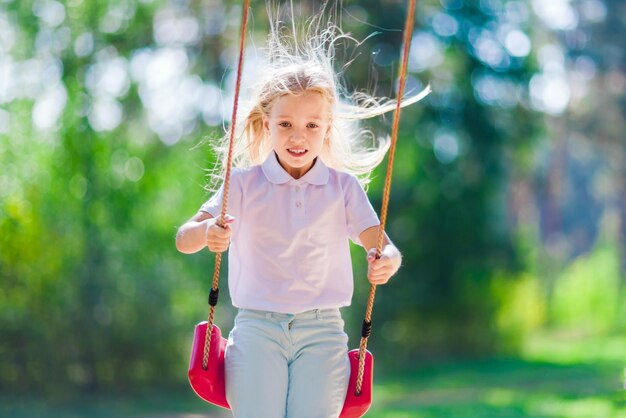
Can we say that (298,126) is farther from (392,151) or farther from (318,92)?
(392,151)

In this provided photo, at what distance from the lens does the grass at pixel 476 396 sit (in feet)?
29.0

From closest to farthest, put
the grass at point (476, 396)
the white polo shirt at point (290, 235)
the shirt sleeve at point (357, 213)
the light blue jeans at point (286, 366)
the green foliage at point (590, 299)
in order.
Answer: the light blue jeans at point (286, 366) → the white polo shirt at point (290, 235) → the shirt sleeve at point (357, 213) → the grass at point (476, 396) → the green foliage at point (590, 299)

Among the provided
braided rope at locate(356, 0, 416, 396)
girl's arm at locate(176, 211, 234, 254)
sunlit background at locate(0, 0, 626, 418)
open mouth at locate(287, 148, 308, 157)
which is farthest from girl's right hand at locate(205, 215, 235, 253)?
sunlit background at locate(0, 0, 626, 418)

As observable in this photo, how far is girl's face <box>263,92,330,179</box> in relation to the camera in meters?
2.95

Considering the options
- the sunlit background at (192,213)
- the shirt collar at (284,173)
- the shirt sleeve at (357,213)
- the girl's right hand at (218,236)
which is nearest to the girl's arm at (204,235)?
the girl's right hand at (218,236)

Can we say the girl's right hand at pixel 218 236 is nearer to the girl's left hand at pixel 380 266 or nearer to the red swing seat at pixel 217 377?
the red swing seat at pixel 217 377

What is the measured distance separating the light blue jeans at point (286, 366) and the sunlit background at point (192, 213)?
4.16 metres

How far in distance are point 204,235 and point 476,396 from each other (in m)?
7.84

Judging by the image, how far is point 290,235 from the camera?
→ 293cm

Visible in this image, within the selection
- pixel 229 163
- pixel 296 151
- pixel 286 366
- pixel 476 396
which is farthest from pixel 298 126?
pixel 476 396

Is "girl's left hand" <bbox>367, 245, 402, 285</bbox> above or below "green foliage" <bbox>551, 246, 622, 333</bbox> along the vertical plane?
above

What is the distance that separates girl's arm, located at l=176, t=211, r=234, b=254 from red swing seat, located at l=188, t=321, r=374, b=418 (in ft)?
0.84

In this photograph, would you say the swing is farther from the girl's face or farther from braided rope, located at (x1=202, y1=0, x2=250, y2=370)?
the girl's face

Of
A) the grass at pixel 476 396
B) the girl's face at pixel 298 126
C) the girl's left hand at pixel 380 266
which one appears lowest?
the grass at pixel 476 396
